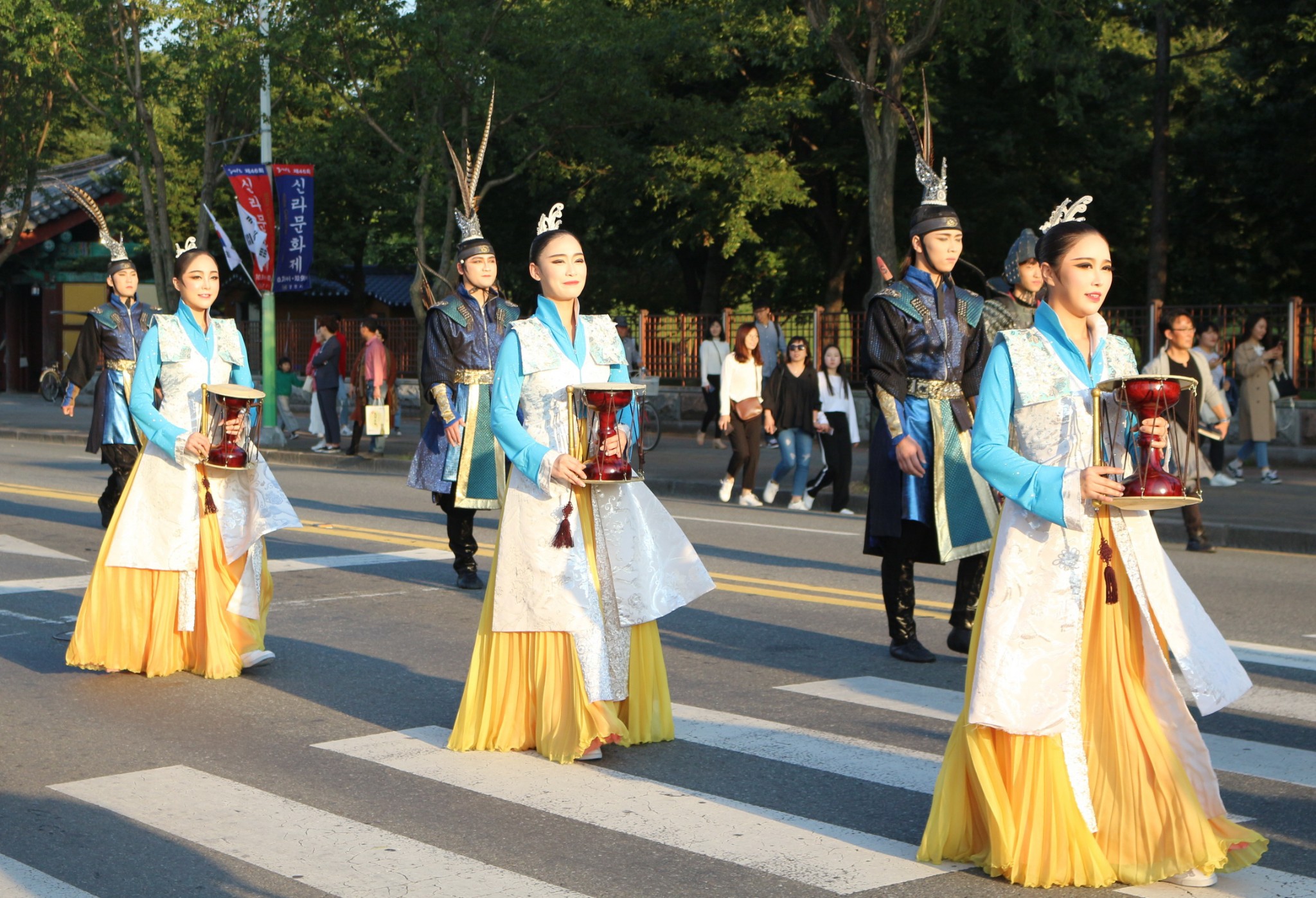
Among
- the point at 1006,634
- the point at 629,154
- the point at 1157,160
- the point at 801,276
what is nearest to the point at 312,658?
the point at 1006,634

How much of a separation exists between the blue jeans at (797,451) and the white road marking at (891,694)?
8302 mm

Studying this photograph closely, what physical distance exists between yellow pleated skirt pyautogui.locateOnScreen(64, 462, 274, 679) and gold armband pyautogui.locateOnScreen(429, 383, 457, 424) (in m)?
2.59

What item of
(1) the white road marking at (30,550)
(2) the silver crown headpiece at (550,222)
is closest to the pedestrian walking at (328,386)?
(1) the white road marking at (30,550)

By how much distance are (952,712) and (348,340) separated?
29130 mm

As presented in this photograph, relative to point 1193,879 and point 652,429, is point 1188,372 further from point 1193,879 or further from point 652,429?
point 652,429

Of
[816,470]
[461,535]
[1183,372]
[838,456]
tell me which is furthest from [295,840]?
[816,470]

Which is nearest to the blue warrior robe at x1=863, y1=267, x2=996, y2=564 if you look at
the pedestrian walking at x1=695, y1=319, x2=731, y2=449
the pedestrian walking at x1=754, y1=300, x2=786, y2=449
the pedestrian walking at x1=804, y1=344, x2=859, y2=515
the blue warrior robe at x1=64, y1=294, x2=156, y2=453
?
the blue warrior robe at x1=64, y1=294, x2=156, y2=453

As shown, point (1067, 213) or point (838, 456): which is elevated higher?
point (1067, 213)

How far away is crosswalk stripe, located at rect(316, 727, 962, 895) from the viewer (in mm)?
4449

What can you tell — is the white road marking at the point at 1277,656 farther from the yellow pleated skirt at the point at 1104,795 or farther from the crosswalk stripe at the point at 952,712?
the yellow pleated skirt at the point at 1104,795

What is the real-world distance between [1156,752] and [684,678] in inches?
132

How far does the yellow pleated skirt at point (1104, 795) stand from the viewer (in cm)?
409

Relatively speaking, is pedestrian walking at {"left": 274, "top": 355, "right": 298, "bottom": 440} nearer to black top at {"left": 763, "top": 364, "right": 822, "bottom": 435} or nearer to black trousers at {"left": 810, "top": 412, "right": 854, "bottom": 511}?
black top at {"left": 763, "top": 364, "right": 822, "bottom": 435}

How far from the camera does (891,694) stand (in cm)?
683
